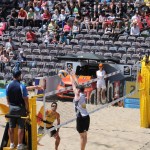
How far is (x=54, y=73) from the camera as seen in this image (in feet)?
75.7

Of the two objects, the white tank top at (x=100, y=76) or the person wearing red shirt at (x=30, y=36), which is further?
the person wearing red shirt at (x=30, y=36)

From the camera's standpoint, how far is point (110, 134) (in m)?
15.8

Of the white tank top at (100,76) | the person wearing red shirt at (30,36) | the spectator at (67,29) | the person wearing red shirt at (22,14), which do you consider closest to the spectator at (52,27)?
the spectator at (67,29)

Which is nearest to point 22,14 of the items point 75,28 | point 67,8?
point 67,8

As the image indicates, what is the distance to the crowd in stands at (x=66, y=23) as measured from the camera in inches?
972

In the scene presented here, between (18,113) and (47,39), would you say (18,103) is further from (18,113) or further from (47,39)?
(47,39)

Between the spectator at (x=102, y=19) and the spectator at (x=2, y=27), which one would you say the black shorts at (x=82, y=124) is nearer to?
the spectator at (x=102, y=19)

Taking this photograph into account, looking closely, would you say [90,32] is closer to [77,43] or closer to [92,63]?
[77,43]

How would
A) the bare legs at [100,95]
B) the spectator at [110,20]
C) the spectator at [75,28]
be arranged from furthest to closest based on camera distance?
the spectator at [75,28] < the spectator at [110,20] < the bare legs at [100,95]

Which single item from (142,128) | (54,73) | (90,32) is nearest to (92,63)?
(54,73)

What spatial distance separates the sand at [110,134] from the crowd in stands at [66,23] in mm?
6579

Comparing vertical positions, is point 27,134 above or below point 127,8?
below

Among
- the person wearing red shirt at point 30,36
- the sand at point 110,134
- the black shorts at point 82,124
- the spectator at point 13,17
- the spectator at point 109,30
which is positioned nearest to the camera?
the black shorts at point 82,124

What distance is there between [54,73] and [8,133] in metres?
11.1
